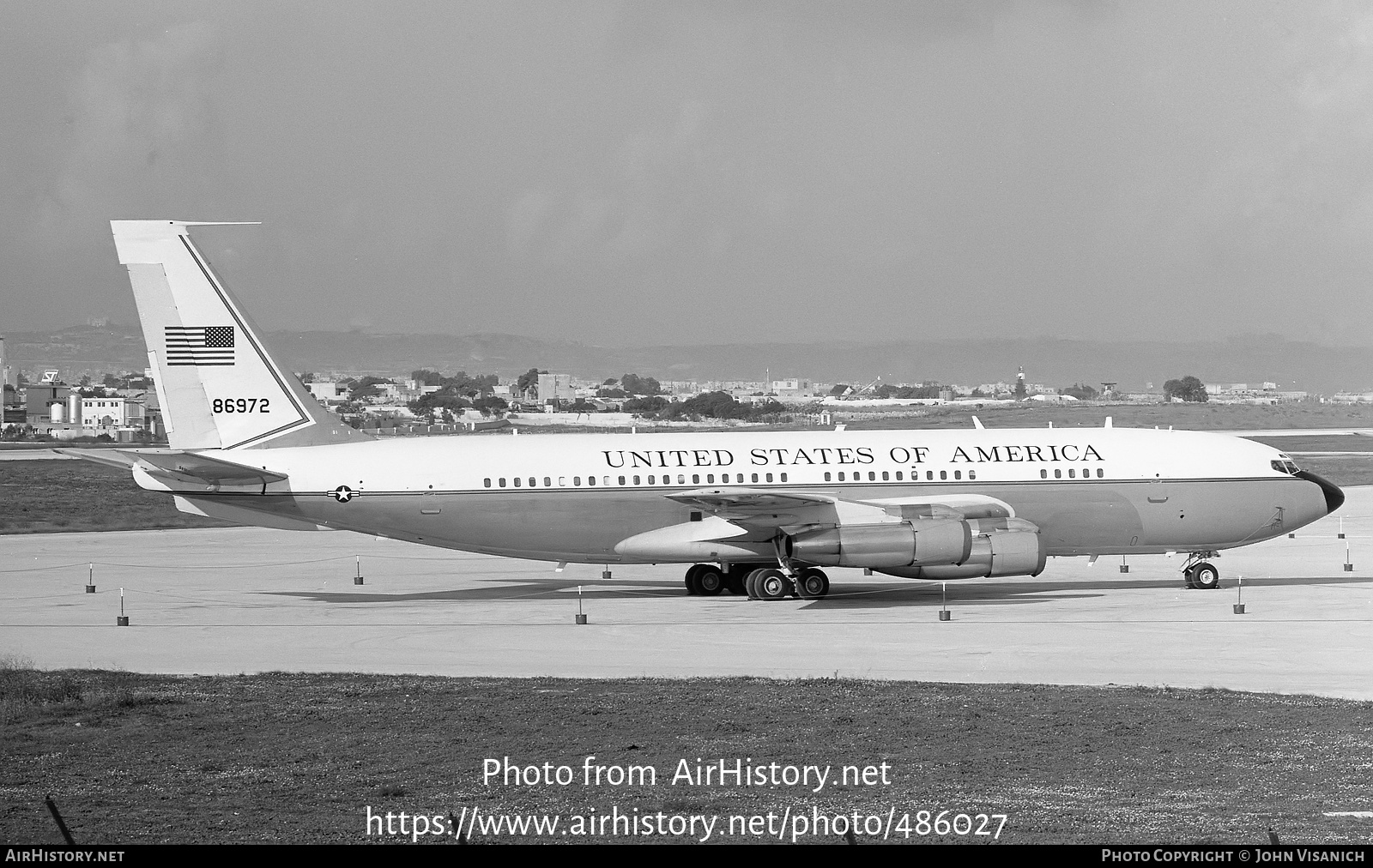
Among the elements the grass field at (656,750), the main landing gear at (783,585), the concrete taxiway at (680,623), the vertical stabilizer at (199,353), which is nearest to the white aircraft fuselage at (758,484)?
the vertical stabilizer at (199,353)

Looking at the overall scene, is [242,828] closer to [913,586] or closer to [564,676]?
[564,676]

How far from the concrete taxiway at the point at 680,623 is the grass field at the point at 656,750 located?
88.2 inches

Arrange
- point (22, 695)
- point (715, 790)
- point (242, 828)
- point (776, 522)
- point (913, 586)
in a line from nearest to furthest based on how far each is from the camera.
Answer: point (242, 828) < point (715, 790) < point (22, 695) < point (776, 522) < point (913, 586)

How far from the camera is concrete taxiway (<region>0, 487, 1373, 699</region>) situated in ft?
76.0

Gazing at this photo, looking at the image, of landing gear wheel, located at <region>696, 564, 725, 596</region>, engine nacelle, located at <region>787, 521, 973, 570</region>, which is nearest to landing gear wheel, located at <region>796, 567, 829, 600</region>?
engine nacelle, located at <region>787, 521, 973, 570</region>

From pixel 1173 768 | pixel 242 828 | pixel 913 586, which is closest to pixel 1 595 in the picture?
pixel 913 586

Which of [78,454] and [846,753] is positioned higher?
[78,454]

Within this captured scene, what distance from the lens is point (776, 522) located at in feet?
107

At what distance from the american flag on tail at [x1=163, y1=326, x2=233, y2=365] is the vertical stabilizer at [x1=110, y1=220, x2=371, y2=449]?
19 mm

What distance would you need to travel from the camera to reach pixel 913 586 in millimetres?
35688

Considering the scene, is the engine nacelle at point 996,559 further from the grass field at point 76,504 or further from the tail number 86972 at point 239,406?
the grass field at point 76,504
